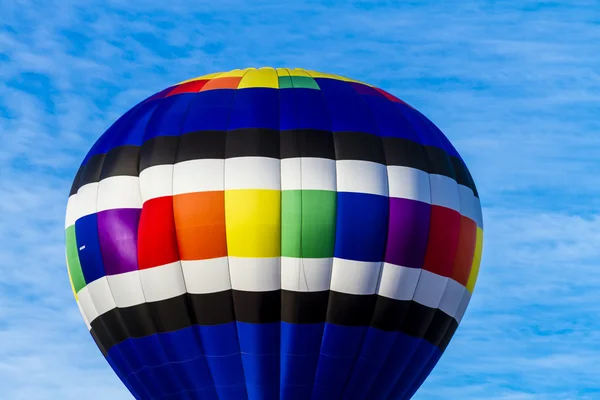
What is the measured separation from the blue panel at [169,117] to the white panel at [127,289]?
6.89ft

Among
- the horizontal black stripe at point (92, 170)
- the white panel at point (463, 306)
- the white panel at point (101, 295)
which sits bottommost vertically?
the white panel at point (101, 295)

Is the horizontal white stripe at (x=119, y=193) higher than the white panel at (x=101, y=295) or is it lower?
Result: higher

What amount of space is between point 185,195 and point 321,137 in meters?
2.13

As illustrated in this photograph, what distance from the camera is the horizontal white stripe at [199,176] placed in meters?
27.4

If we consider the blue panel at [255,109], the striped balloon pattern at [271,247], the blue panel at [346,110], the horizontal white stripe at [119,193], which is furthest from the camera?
the blue panel at [346,110]

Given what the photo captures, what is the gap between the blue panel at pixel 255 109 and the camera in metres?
27.8

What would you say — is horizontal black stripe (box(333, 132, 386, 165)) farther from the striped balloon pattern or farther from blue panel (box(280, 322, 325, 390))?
blue panel (box(280, 322, 325, 390))

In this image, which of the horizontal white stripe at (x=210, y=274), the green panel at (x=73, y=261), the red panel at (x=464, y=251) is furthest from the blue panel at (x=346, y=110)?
the green panel at (x=73, y=261)

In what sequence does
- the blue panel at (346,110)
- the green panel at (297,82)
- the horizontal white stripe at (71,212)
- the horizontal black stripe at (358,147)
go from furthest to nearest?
the horizontal white stripe at (71,212)
the green panel at (297,82)
the blue panel at (346,110)
the horizontal black stripe at (358,147)

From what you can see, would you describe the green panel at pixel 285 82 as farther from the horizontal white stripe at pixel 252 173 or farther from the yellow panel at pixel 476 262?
the yellow panel at pixel 476 262

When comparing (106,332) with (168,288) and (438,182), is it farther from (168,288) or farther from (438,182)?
(438,182)

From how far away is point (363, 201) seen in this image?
2741 centimetres

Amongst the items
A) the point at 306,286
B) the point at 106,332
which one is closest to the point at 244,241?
the point at 306,286

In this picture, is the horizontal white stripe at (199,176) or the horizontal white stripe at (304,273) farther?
the horizontal white stripe at (199,176)
